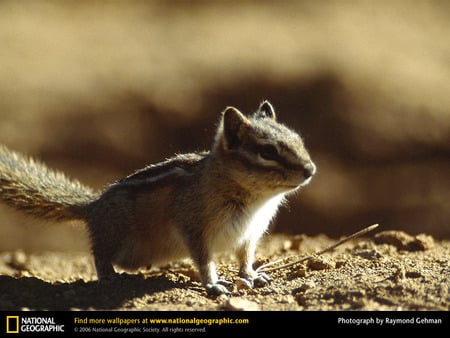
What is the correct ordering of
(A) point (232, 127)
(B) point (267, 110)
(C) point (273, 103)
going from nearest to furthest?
(A) point (232, 127) → (B) point (267, 110) → (C) point (273, 103)

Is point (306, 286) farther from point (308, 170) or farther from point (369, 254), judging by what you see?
point (369, 254)

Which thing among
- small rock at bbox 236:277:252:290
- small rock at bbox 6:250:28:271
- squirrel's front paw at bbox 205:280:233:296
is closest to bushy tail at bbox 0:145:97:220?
small rock at bbox 6:250:28:271

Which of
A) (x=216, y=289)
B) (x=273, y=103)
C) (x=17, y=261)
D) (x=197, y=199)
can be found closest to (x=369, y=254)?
(x=216, y=289)

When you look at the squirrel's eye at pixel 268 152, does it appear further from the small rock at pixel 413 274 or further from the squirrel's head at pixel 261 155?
the small rock at pixel 413 274

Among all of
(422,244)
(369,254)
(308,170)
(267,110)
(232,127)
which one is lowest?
(369,254)

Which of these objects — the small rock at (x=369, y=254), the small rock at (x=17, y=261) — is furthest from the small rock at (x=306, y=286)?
the small rock at (x=17, y=261)
